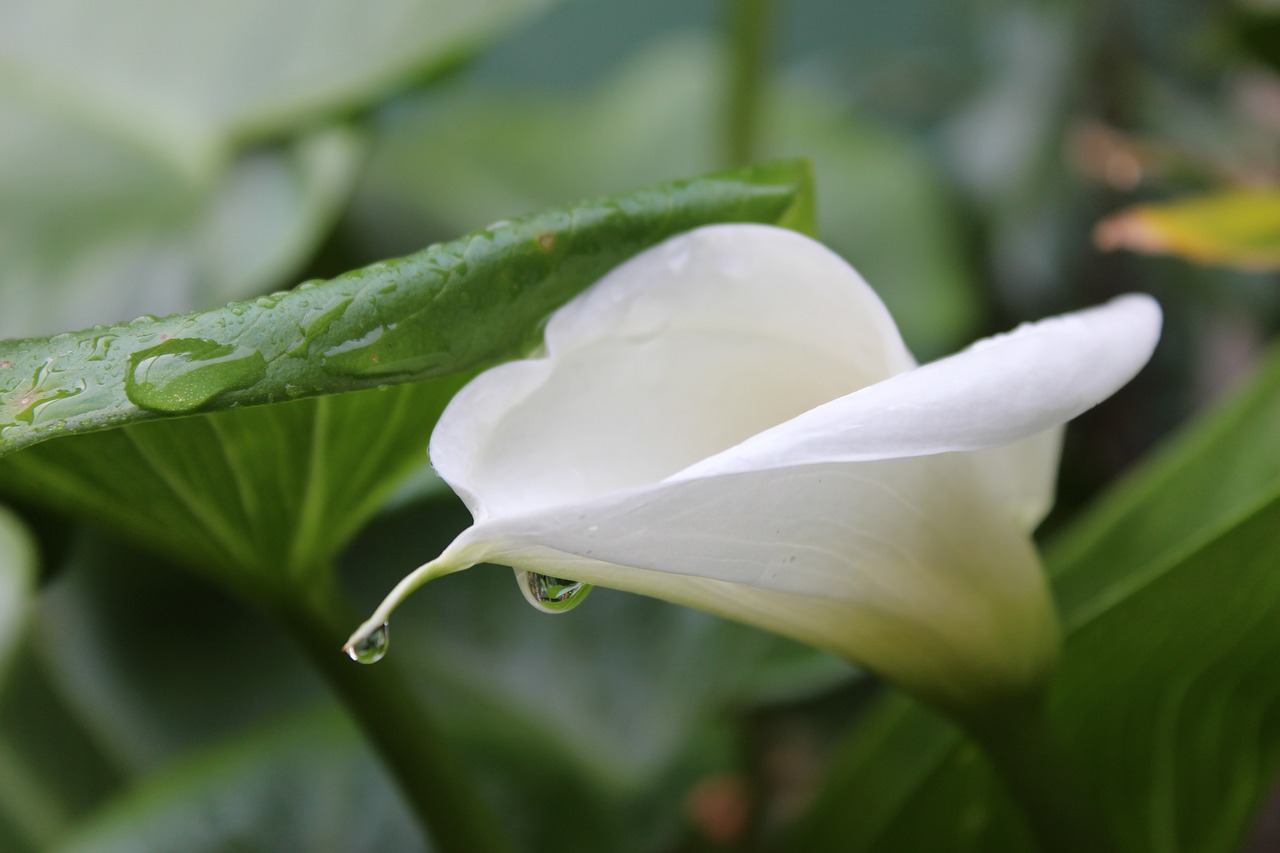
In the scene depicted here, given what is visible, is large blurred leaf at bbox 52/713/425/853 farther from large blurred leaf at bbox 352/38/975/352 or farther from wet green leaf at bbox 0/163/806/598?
large blurred leaf at bbox 352/38/975/352

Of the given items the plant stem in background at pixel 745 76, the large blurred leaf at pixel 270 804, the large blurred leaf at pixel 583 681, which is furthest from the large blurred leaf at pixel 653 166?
the large blurred leaf at pixel 270 804

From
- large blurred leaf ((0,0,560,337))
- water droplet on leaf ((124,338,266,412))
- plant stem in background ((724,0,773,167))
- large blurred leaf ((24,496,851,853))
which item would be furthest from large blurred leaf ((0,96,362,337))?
water droplet on leaf ((124,338,266,412))

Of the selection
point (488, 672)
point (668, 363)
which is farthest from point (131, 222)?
point (668, 363)

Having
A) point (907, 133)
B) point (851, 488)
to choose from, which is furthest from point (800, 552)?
point (907, 133)

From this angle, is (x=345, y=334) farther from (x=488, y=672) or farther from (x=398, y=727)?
(x=488, y=672)

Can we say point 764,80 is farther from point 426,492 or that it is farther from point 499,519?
point 499,519

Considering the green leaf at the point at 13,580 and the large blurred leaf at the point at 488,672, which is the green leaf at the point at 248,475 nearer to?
the green leaf at the point at 13,580

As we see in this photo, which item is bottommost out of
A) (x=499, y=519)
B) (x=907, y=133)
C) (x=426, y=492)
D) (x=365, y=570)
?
(x=907, y=133)
